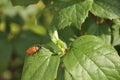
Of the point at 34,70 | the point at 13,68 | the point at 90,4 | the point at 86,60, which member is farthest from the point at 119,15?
the point at 13,68

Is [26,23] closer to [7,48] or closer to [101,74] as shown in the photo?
[7,48]

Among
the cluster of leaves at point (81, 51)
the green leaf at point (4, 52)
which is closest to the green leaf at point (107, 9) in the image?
the cluster of leaves at point (81, 51)

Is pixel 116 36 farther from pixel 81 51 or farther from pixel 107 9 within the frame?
pixel 81 51

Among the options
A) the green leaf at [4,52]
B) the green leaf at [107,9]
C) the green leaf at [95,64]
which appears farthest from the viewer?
the green leaf at [4,52]

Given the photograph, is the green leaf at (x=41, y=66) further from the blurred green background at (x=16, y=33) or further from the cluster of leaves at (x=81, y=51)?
the blurred green background at (x=16, y=33)

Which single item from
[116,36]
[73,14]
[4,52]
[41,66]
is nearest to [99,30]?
[116,36]

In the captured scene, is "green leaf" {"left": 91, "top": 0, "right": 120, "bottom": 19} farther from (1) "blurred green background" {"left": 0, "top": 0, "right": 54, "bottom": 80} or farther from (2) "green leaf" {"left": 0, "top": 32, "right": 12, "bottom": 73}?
(2) "green leaf" {"left": 0, "top": 32, "right": 12, "bottom": 73}
